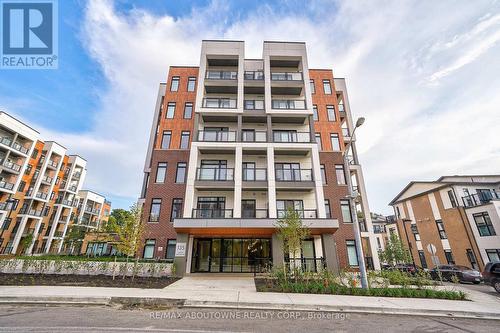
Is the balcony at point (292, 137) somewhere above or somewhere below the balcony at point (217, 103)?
below

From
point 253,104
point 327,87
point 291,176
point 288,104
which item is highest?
point 327,87

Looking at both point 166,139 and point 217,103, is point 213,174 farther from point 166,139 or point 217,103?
point 217,103

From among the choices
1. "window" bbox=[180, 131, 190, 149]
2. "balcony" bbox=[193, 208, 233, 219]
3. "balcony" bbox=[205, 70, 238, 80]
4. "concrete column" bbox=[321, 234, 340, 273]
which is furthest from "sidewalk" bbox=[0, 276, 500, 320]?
"balcony" bbox=[205, 70, 238, 80]

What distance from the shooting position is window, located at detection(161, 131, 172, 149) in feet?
71.1

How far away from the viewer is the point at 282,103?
71.6 feet

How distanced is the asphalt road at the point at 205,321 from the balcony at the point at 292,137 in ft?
48.4

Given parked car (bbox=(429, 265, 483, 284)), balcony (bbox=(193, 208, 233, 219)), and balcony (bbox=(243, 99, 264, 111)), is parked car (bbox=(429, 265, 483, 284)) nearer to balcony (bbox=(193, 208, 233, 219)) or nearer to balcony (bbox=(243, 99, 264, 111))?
balcony (bbox=(193, 208, 233, 219))

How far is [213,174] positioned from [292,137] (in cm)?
810

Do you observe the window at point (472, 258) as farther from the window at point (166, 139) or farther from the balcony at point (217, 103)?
the window at point (166, 139)

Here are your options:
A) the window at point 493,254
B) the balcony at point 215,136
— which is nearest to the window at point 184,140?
the balcony at point 215,136

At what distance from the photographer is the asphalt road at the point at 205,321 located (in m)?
5.50

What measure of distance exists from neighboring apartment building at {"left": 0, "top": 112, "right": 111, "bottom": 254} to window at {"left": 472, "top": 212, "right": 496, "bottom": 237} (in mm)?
60262

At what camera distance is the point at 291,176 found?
Answer: 1855 cm

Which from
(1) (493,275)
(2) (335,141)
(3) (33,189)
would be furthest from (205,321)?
(3) (33,189)
